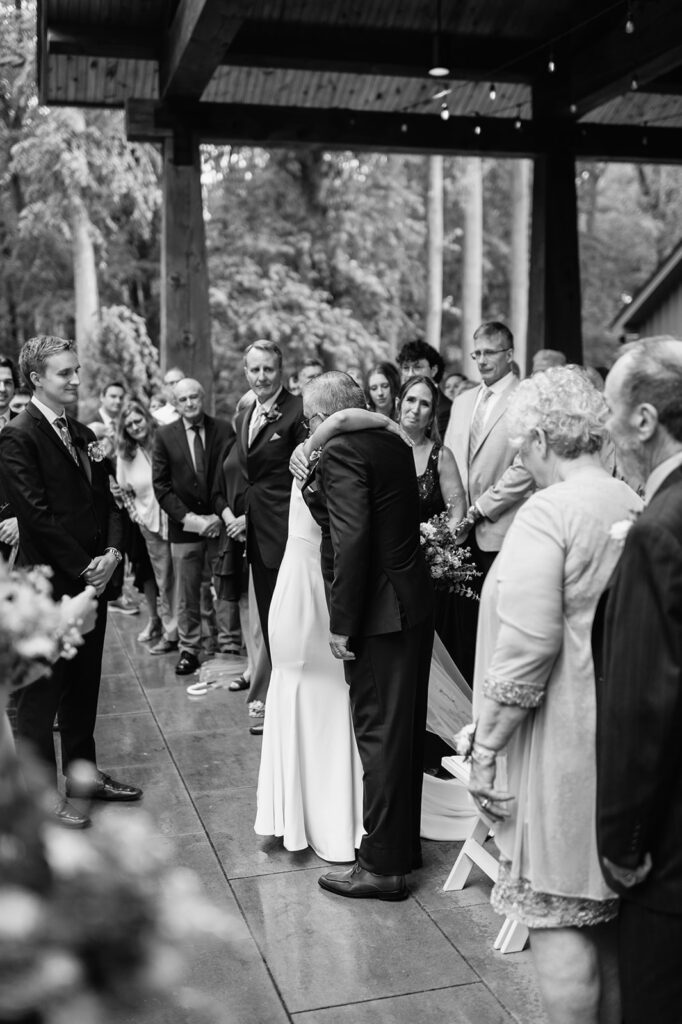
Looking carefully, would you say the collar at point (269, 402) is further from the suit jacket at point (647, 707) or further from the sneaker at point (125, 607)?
the suit jacket at point (647, 707)

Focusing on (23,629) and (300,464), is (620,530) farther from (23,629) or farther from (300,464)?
(300,464)

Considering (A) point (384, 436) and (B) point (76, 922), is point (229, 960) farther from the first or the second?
(B) point (76, 922)

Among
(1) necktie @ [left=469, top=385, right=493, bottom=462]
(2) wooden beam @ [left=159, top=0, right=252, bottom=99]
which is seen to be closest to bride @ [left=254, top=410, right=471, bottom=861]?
(1) necktie @ [left=469, top=385, right=493, bottom=462]

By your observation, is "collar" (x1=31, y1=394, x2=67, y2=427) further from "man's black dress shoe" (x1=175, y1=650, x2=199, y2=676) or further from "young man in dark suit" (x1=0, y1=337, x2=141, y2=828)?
"man's black dress shoe" (x1=175, y1=650, x2=199, y2=676)

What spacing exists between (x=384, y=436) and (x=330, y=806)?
65.4 inches

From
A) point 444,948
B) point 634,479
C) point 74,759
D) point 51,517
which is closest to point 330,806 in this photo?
point 444,948

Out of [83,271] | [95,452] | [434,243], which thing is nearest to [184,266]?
[95,452]

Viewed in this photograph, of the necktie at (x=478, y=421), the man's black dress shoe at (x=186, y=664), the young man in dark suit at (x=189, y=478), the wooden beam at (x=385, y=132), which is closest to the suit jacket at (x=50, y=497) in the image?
the necktie at (x=478, y=421)

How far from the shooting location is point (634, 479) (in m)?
2.64

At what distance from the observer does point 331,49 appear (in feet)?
29.5

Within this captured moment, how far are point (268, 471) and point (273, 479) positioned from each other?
6cm

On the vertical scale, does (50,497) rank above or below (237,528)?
above

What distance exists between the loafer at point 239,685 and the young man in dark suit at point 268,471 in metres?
0.85

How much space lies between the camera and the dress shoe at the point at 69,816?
15.9 ft
